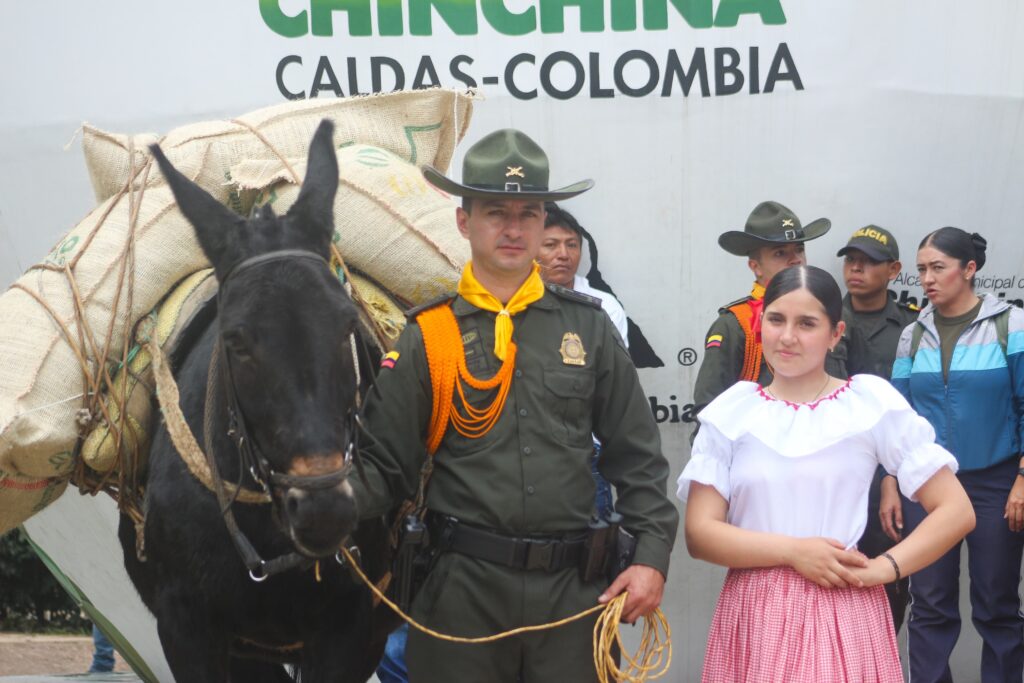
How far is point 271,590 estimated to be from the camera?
3.36 m

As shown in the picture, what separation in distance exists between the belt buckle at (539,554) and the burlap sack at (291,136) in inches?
64.7

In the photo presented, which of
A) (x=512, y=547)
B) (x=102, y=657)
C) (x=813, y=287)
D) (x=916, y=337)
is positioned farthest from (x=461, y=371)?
(x=102, y=657)

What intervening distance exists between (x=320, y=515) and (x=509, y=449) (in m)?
0.64

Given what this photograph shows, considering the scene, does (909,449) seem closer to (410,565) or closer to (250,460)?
(410,565)

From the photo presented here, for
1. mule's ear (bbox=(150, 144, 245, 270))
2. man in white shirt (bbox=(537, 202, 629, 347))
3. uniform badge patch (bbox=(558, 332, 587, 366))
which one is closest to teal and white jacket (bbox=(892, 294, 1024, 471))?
man in white shirt (bbox=(537, 202, 629, 347))

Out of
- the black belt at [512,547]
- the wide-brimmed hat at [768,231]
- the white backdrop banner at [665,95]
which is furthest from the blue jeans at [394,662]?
the black belt at [512,547]

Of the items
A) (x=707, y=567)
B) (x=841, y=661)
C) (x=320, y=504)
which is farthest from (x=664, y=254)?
(x=320, y=504)

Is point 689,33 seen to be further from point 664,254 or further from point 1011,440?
point 1011,440

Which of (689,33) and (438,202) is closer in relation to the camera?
(438,202)

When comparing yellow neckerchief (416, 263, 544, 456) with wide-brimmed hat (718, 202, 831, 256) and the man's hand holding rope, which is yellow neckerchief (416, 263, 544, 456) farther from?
wide-brimmed hat (718, 202, 831, 256)

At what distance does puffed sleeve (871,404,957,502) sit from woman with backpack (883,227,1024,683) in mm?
2075

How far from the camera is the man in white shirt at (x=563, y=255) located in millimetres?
5371

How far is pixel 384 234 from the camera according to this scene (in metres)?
4.07

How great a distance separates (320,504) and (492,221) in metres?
0.92
